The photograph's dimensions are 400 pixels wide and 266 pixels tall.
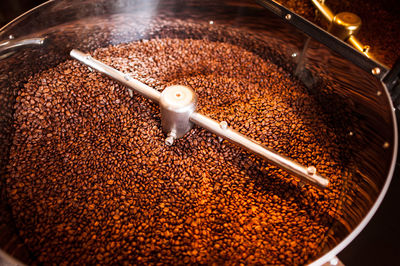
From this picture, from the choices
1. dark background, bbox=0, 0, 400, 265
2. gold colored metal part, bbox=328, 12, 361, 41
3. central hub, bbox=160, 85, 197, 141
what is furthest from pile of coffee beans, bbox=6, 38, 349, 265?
gold colored metal part, bbox=328, 12, 361, 41

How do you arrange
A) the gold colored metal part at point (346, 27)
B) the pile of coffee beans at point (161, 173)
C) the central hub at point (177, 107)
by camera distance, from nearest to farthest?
the pile of coffee beans at point (161, 173), the central hub at point (177, 107), the gold colored metal part at point (346, 27)

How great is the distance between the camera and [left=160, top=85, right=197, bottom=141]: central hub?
124cm

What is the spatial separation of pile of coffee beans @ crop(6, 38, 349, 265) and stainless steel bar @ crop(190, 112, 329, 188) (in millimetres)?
152

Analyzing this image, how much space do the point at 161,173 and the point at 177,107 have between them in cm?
32

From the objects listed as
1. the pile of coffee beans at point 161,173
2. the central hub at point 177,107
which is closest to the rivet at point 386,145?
→ the pile of coffee beans at point 161,173

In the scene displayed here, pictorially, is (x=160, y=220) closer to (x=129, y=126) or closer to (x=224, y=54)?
(x=129, y=126)

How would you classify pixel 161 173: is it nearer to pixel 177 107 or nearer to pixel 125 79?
pixel 177 107

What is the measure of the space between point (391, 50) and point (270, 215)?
116 cm

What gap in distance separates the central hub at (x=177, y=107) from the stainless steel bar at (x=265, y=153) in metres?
0.04

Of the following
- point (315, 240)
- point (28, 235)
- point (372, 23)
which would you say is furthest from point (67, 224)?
point (372, 23)

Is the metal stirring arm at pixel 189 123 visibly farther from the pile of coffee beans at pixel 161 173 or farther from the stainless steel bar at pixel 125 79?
the pile of coffee beans at pixel 161 173

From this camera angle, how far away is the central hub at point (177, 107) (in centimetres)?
124

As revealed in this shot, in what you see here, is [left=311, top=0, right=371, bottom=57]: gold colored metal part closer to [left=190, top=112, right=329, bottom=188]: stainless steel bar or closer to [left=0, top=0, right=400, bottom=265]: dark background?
[left=0, top=0, right=400, bottom=265]: dark background

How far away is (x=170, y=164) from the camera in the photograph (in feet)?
4.36
